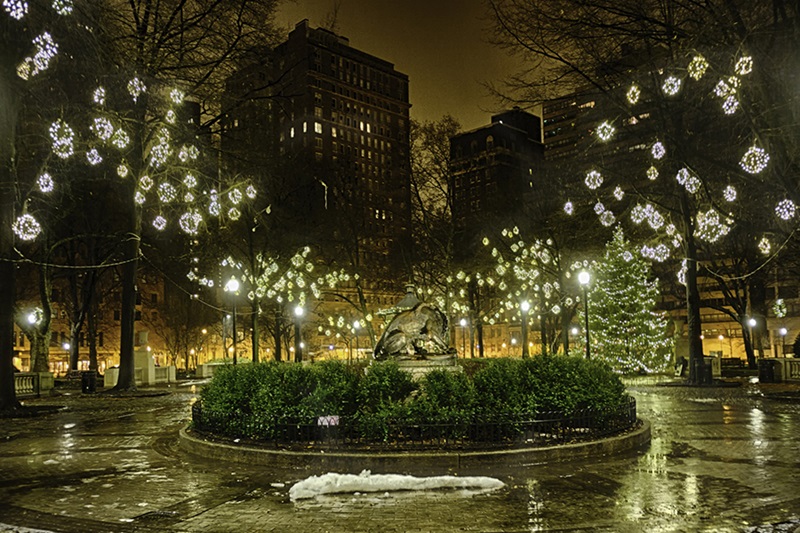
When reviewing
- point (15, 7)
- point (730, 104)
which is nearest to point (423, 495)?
point (730, 104)

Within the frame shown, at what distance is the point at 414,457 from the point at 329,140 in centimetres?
9138

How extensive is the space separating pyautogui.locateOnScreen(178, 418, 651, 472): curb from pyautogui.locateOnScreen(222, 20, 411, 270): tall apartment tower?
45.0 feet

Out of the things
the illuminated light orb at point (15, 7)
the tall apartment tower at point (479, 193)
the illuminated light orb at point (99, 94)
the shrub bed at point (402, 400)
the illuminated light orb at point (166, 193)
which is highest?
the tall apartment tower at point (479, 193)

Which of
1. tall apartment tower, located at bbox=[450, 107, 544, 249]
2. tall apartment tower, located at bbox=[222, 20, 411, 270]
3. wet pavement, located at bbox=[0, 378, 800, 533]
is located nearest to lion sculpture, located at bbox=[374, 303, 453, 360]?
wet pavement, located at bbox=[0, 378, 800, 533]

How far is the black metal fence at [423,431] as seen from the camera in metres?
12.2

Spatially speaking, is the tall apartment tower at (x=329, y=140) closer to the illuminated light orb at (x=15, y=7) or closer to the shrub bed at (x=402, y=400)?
the illuminated light orb at (x=15, y=7)

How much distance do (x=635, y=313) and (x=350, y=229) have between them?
65.5ft

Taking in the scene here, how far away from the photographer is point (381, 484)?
32.9ft

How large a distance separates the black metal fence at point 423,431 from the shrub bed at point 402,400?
20 mm

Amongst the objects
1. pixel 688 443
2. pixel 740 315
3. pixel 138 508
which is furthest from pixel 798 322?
pixel 138 508

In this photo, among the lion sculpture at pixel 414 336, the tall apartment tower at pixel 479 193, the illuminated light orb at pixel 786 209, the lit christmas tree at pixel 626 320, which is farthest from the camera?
the tall apartment tower at pixel 479 193

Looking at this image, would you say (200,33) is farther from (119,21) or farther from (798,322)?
(798,322)

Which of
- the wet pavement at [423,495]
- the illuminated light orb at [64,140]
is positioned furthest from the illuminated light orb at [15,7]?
the wet pavement at [423,495]

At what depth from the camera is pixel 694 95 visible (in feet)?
65.7
